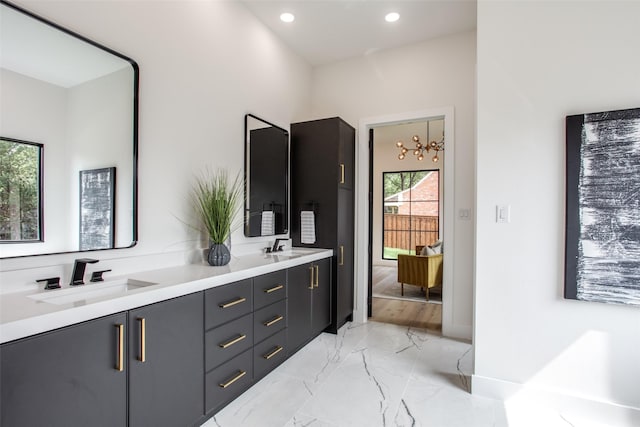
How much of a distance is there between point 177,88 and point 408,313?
3.36 metres

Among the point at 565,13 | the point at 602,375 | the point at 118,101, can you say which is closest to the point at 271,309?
the point at 118,101

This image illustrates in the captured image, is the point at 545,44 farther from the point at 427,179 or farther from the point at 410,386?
the point at 427,179

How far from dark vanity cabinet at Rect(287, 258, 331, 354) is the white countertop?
0.41 metres

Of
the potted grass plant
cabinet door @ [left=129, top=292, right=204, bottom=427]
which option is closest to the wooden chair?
the potted grass plant

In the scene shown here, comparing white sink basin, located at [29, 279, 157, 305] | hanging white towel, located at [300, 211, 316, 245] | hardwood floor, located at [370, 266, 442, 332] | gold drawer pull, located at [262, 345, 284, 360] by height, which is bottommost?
hardwood floor, located at [370, 266, 442, 332]

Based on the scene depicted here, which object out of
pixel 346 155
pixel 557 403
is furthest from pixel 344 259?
pixel 557 403

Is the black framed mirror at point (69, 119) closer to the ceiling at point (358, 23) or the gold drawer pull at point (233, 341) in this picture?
the gold drawer pull at point (233, 341)

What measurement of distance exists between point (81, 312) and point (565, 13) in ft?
9.46

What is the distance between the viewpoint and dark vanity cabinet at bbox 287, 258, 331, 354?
2555 mm

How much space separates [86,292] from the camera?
1.59m

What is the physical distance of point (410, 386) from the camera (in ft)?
7.29

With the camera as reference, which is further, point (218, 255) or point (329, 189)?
point (329, 189)

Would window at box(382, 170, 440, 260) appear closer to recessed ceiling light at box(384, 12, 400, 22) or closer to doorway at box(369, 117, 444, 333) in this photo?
doorway at box(369, 117, 444, 333)

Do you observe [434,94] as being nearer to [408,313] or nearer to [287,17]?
[287,17]
